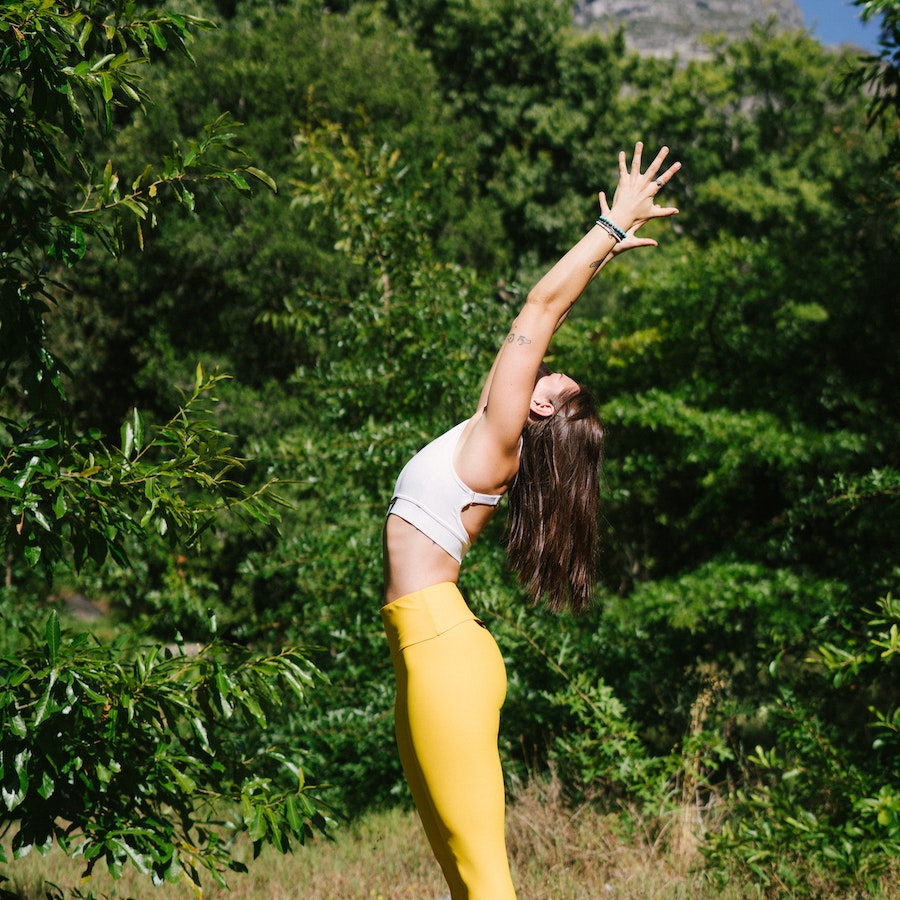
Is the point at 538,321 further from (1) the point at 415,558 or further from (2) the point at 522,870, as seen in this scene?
(2) the point at 522,870

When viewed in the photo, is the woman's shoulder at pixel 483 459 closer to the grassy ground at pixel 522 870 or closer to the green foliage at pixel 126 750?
the green foliage at pixel 126 750

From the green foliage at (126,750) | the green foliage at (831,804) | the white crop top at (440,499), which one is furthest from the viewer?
the green foliage at (831,804)

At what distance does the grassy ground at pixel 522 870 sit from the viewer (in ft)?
12.5

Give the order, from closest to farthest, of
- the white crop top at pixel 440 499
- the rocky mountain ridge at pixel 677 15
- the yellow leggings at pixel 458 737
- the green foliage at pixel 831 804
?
the yellow leggings at pixel 458 737 < the white crop top at pixel 440 499 < the green foliage at pixel 831 804 < the rocky mountain ridge at pixel 677 15

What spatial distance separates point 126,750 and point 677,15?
146 m

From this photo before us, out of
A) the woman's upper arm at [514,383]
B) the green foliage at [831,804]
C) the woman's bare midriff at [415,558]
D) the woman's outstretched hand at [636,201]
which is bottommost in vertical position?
the green foliage at [831,804]

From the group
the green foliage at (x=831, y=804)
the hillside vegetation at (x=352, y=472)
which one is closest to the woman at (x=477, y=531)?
the hillside vegetation at (x=352, y=472)

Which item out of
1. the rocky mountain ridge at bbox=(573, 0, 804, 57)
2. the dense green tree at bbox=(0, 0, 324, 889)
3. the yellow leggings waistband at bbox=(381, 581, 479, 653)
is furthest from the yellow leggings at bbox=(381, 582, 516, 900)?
the rocky mountain ridge at bbox=(573, 0, 804, 57)

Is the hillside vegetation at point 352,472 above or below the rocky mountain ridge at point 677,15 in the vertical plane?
below

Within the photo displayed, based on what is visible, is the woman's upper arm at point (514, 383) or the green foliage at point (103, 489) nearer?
the woman's upper arm at point (514, 383)

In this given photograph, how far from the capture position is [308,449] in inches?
205

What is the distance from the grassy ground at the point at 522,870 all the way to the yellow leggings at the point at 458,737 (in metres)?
2.08

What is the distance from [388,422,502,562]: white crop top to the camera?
6.58 feet

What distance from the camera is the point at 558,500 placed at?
2.22m
